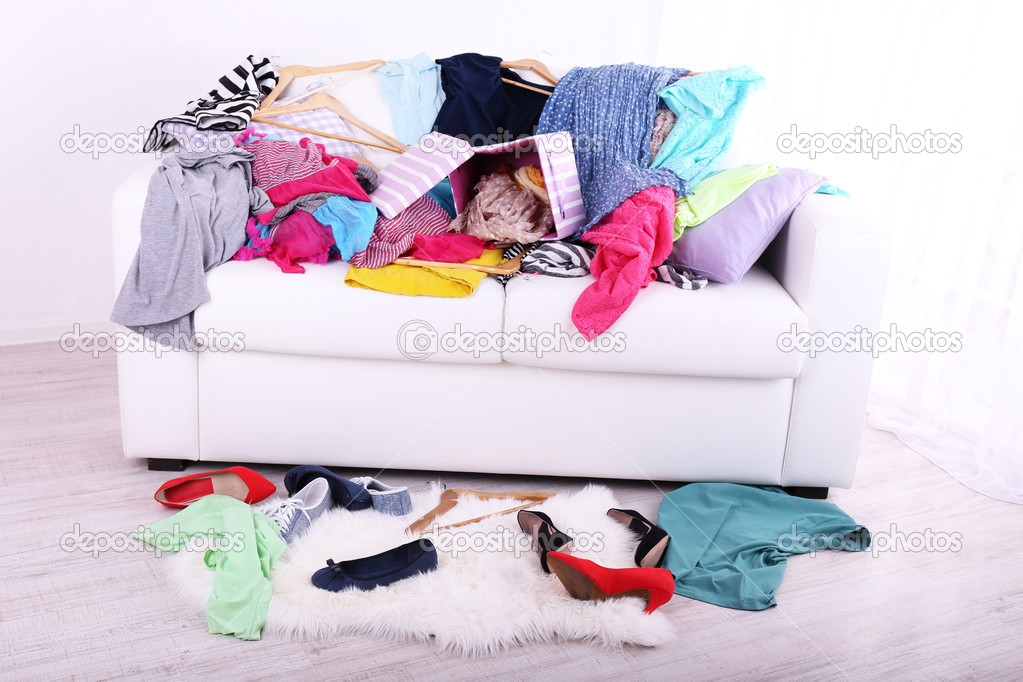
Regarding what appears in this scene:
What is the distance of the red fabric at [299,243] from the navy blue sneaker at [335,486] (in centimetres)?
44

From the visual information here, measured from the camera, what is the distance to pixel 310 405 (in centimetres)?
192

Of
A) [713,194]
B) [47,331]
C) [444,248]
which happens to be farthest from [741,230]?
[47,331]

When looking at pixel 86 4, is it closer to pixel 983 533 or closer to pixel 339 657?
pixel 339 657

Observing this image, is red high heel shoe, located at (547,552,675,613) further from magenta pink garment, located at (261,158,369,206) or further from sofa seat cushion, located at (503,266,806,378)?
magenta pink garment, located at (261,158,369,206)

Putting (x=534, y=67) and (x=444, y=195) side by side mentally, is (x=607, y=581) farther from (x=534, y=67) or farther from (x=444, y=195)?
(x=534, y=67)

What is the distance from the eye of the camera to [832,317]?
1905mm

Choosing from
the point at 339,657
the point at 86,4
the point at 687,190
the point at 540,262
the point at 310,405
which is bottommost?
Answer: the point at 339,657

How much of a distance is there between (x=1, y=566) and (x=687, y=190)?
1.65m

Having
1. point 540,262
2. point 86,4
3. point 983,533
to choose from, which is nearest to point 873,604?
point 983,533

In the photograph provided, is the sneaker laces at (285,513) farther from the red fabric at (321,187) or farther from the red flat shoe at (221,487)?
the red fabric at (321,187)

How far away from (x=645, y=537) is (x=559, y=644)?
0.33 meters

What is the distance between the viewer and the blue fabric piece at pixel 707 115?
7.36 feet

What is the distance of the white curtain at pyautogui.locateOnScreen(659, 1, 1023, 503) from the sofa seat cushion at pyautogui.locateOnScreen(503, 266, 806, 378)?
0.66 meters

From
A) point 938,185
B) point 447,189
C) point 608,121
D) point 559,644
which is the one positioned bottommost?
point 559,644
